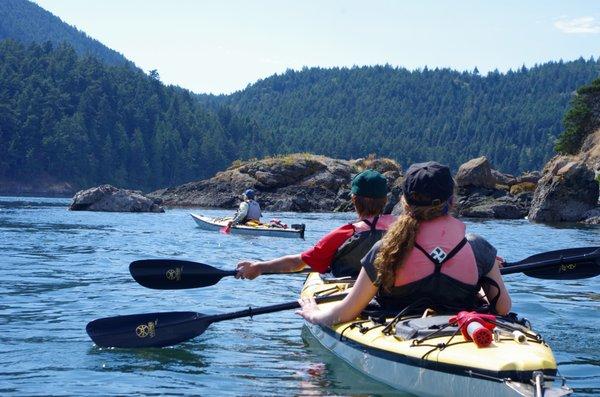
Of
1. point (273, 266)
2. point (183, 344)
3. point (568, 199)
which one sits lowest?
point (183, 344)

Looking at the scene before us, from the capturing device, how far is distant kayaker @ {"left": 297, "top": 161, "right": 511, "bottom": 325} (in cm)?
594

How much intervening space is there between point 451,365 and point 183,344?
3714 mm

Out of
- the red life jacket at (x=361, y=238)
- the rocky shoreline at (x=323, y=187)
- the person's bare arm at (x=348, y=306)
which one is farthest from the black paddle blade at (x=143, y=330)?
the rocky shoreline at (x=323, y=187)

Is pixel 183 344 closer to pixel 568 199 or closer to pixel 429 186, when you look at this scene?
pixel 429 186

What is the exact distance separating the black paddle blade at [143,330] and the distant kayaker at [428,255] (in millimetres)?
2326

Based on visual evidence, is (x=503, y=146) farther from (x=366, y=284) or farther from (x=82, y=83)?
(x=366, y=284)

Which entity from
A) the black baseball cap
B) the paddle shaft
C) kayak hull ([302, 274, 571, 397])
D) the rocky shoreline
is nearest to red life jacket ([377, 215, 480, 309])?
the black baseball cap

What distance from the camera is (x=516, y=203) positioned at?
45.4 m

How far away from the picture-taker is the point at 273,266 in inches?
311

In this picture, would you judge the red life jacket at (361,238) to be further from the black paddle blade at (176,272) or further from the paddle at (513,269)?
the black paddle blade at (176,272)

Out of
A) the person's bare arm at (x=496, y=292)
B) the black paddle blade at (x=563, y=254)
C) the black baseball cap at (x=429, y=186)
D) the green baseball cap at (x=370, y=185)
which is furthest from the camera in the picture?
the black paddle blade at (x=563, y=254)

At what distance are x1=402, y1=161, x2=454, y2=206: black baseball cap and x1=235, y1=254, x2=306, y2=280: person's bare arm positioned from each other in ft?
6.29

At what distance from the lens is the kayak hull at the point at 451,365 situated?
5.01m

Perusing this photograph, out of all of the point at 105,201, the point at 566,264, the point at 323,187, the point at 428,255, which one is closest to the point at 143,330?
the point at 428,255
